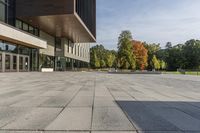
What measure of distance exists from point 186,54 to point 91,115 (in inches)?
3839

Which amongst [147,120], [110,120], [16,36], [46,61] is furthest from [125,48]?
[110,120]

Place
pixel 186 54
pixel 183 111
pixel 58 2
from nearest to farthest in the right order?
1. pixel 183 111
2. pixel 58 2
3. pixel 186 54

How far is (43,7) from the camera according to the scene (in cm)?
3381

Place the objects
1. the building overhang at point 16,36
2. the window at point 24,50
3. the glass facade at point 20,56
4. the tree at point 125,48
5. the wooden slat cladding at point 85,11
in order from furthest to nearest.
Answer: the tree at point 125,48
the wooden slat cladding at point 85,11
the window at point 24,50
the glass facade at point 20,56
the building overhang at point 16,36

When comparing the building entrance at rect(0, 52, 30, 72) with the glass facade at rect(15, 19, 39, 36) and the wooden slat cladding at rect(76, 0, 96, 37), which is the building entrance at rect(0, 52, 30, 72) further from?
the wooden slat cladding at rect(76, 0, 96, 37)

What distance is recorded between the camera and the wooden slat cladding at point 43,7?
108ft

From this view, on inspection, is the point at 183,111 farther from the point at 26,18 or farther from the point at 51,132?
the point at 26,18

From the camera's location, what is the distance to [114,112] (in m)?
6.96

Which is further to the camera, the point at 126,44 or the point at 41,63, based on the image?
the point at 126,44

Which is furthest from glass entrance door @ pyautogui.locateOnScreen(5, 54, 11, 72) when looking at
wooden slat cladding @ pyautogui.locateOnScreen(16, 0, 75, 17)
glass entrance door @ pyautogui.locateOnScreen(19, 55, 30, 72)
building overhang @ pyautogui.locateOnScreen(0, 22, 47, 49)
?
wooden slat cladding @ pyautogui.locateOnScreen(16, 0, 75, 17)

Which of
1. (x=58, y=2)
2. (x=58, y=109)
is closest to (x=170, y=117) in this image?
(x=58, y=109)

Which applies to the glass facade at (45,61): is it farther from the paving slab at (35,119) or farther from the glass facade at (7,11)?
the paving slab at (35,119)

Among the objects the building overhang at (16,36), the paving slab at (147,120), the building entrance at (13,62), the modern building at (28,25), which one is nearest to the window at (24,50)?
the modern building at (28,25)

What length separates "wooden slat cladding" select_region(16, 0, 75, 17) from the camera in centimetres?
3281
